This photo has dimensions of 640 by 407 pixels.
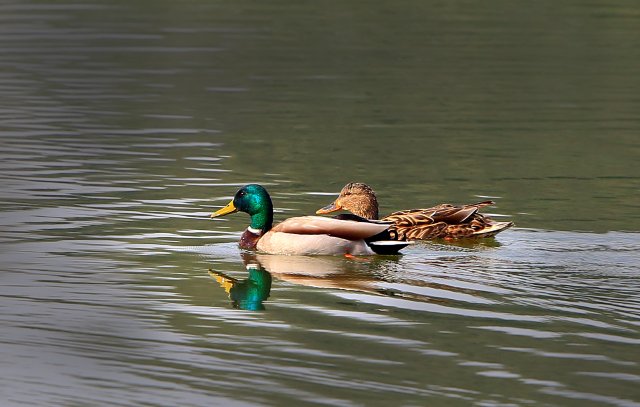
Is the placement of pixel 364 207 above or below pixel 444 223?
above

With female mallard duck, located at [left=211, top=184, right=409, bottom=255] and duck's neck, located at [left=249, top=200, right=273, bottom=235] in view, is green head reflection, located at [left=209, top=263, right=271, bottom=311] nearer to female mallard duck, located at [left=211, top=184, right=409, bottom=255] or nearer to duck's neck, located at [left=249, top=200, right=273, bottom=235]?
female mallard duck, located at [left=211, top=184, right=409, bottom=255]

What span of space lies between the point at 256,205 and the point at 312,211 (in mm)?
1589

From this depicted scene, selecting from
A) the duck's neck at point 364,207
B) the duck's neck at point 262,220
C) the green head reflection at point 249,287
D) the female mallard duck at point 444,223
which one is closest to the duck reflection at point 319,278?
the green head reflection at point 249,287

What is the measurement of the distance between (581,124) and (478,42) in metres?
11.8

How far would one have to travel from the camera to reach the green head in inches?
574

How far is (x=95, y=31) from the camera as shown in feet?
126

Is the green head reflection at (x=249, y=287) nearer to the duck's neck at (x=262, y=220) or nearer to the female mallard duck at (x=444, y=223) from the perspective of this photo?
the duck's neck at (x=262, y=220)

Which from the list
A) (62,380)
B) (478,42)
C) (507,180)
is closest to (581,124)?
(507,180)

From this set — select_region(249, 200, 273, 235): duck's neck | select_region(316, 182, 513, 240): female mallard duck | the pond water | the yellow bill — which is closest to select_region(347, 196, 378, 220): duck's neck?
select_region(316, 182, 513, 240): female mallard duck

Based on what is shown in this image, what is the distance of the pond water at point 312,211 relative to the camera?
995cm

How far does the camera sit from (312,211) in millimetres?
16188

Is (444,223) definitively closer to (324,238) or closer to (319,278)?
(324,238)

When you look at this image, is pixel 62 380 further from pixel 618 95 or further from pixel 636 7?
pixel 636 7

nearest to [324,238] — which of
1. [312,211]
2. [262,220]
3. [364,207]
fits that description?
[262,220]
